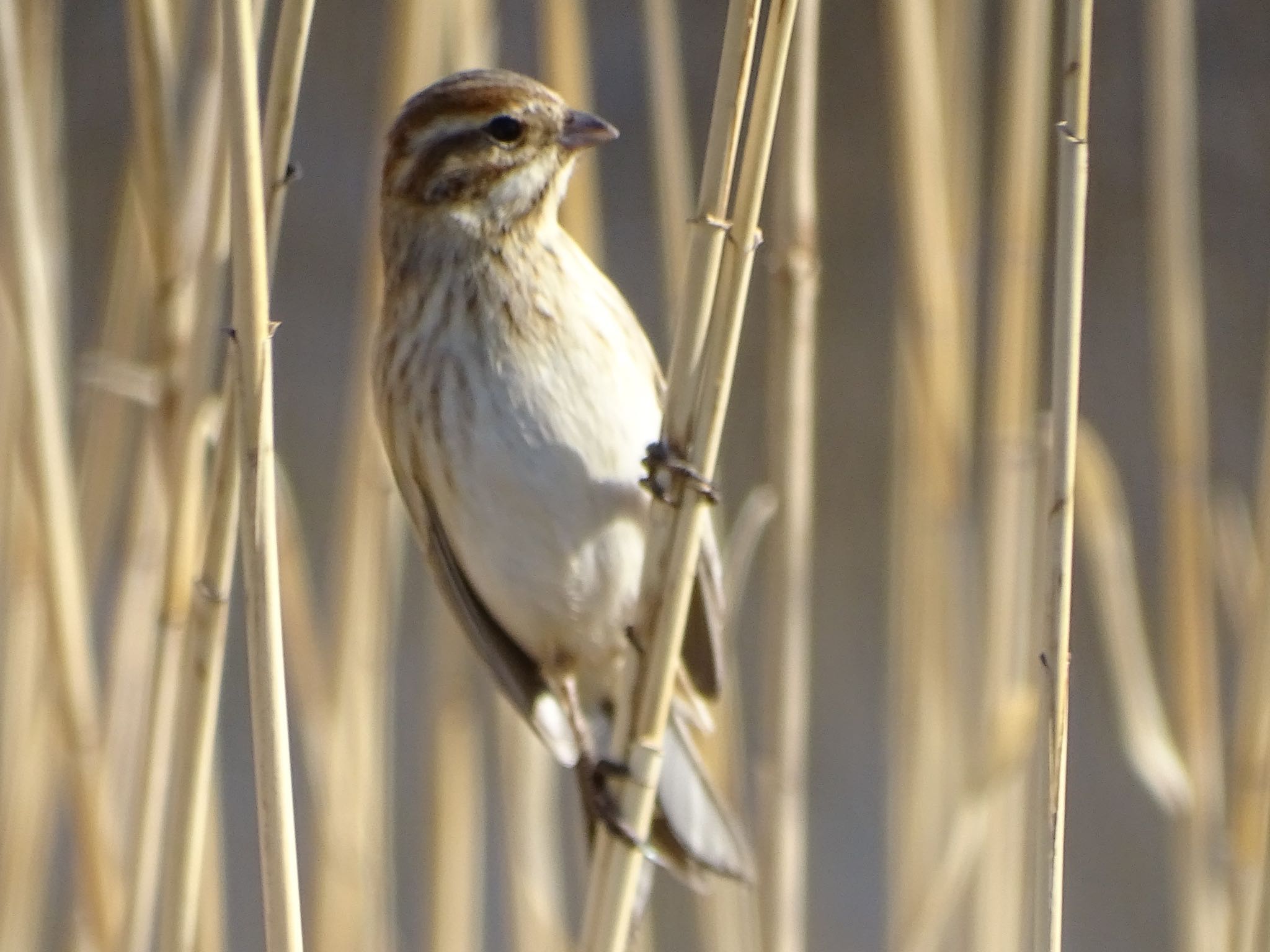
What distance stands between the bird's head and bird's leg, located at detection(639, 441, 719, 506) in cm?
30

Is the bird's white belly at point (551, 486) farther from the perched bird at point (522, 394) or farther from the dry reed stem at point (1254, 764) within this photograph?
the dry reed stem at point (1254, 764)

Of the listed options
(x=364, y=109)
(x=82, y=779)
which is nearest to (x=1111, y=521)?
(x=82, y=779)

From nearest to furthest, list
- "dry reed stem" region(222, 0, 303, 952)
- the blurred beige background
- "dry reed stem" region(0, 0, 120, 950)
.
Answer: "dry reed stem" region(222, 0, 303, 952), "dry reed stem" region(0, 0, 120, 950), the blurred beige background

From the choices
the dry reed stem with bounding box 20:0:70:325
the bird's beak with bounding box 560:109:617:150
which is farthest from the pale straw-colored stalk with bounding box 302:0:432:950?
the dry reed stem with bounding box 20:0:70:325

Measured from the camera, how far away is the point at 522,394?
132cm

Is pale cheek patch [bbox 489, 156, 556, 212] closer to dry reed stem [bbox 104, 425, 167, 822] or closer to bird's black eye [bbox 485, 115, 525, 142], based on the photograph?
bird's black eye [bbox 485, 115, 525, 142]

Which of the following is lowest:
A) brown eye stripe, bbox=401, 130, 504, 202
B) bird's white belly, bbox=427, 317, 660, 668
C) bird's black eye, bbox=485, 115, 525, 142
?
bird's white belly, bbox=427, 317, 660, 668

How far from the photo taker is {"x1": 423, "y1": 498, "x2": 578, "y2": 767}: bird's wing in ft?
4.68

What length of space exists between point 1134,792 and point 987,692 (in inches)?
72.8

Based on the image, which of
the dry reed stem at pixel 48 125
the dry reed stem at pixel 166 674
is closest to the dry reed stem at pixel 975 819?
the dry reed stem at pixel 166 674

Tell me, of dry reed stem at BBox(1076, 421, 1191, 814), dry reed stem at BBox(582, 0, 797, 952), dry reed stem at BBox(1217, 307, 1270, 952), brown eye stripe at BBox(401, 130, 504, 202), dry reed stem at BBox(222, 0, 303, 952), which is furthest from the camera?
dry reed stem at BBox(1076, 421, 1191, 814)

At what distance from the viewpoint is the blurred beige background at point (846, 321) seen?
9.41 ft

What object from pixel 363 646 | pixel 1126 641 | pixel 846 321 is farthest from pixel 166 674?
pixel 846 321

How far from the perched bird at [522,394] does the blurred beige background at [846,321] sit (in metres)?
1.56
